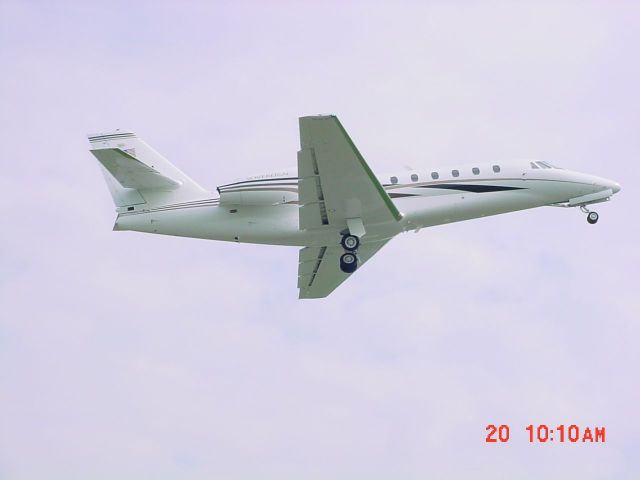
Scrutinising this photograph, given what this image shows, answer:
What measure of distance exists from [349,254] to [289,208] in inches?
87.2

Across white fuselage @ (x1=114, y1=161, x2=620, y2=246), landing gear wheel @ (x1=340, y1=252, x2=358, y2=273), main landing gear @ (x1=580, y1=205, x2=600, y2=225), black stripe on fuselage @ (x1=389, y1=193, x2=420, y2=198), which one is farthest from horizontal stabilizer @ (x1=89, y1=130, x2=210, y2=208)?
main landing gear @ (x1=580, y1=205, x2=600, y2=225)

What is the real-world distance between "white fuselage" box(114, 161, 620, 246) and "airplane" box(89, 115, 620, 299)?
3cm

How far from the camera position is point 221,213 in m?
27.6

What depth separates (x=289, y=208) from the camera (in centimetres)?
2756

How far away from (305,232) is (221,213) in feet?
7.75

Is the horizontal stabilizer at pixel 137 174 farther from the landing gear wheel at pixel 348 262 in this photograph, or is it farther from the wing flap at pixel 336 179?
the landing gear wheel at pixel 348 262

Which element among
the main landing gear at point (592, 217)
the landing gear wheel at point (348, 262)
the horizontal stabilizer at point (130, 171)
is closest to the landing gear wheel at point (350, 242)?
the landing gear wheel at point (348, 262)

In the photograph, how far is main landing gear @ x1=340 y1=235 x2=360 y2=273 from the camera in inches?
1097

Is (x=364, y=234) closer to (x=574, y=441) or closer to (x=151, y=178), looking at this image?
(x=151, y=178)

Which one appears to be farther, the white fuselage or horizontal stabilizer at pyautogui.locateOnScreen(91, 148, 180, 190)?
the white fuselage

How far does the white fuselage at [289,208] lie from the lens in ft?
89.5

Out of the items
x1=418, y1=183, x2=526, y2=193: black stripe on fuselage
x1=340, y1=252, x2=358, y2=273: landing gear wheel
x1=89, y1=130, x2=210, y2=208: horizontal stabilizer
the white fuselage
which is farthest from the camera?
x1=340, y1=252, x2=358, y2=273: landing gear wheel

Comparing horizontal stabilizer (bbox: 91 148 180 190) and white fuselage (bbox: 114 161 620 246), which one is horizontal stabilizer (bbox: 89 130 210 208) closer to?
horizontal stabilizer (bbox: 91 148 180 190)

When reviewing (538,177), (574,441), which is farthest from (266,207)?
(574,441)
